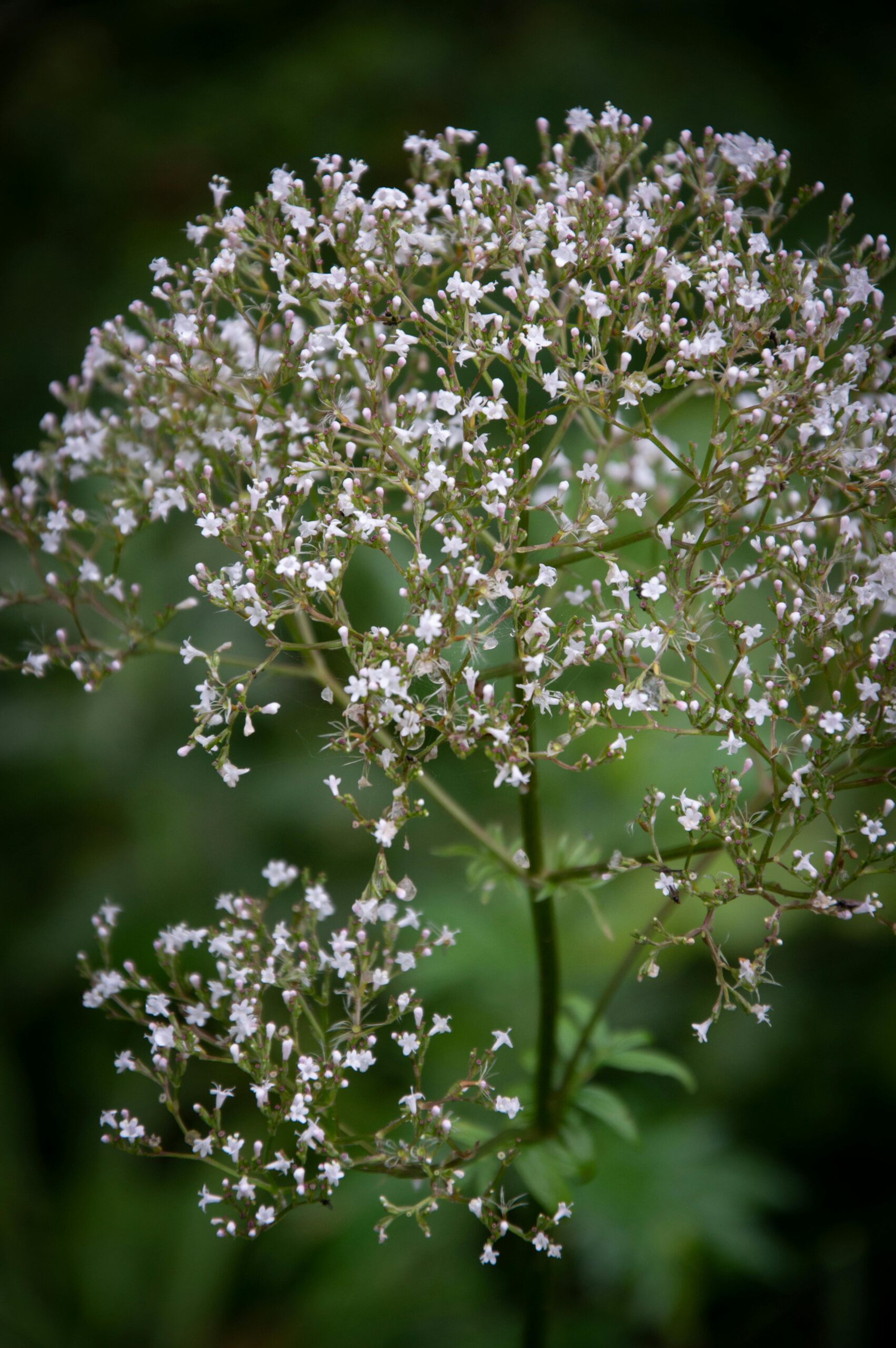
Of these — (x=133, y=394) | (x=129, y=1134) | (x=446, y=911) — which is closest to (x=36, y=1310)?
A: (x=446, y=911)

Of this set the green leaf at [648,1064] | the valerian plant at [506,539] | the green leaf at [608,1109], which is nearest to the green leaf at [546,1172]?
the valerian plant at [506,539]

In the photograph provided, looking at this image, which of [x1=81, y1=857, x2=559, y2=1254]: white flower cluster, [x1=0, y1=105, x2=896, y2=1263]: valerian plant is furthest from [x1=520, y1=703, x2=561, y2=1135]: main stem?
[x1=81, y1=857, x2=559, y2=1254]: white flower cluster

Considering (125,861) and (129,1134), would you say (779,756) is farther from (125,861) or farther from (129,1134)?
(125,861)

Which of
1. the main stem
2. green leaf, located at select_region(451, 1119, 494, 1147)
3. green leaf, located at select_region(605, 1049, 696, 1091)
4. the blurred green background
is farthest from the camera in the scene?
the blurred green background

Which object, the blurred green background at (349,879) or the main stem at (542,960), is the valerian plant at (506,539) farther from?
the blurred green background at (349,879)

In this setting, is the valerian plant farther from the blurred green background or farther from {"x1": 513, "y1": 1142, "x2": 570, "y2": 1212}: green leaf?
the blurred green background

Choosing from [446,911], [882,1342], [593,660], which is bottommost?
[882,1342]
